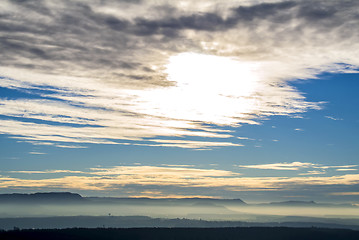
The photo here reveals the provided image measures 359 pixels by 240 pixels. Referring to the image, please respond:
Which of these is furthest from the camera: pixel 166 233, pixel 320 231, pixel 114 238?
pixel 320 231

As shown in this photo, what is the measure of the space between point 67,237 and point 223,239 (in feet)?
91.5

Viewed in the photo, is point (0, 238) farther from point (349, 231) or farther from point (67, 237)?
point (349, 231)

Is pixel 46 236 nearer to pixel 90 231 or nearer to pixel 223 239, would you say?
pixel 90 231

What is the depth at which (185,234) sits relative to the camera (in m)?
80.9

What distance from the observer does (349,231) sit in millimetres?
97875

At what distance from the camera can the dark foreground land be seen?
6856 centimetres

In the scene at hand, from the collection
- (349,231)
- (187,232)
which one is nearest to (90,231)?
(187,232)

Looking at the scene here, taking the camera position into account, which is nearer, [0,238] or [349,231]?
[0,238]

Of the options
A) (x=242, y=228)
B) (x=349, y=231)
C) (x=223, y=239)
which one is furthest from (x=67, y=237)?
(x=349, y=231)

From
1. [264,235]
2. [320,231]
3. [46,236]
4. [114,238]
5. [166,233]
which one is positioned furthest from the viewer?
[320,231]

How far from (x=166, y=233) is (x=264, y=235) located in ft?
63.7

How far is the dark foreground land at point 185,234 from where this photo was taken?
6856cm

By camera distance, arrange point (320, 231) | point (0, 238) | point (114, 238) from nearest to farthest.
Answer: point (0, 238)
point (114, 238)
point (320, 231)

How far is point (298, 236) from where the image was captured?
8825cm
